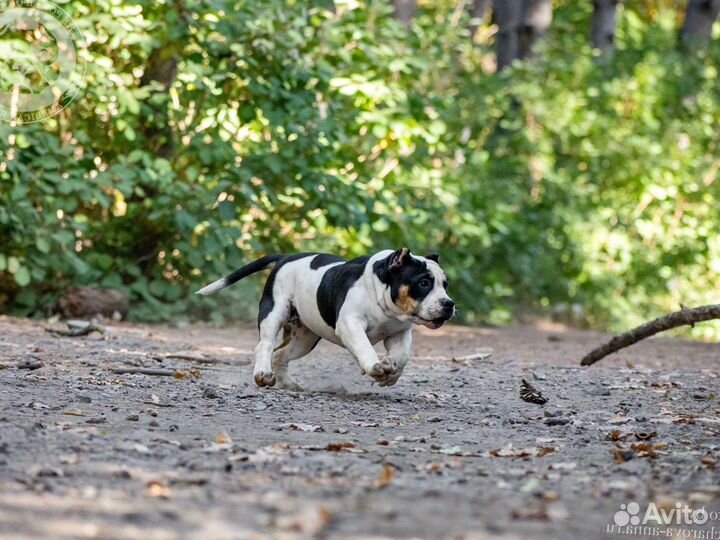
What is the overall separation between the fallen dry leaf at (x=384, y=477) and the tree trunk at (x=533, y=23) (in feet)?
56.7

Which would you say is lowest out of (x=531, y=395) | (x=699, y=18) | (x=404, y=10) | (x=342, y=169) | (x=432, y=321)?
(x=531, y=395)

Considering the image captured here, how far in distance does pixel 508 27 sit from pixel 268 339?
15.2 metres

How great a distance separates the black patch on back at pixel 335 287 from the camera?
6984mm

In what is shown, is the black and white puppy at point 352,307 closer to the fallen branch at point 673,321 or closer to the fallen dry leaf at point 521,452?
the fallen dry leaf at point 521,452

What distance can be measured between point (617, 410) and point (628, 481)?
225 centimetres

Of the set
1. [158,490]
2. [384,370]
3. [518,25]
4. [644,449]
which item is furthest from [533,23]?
[158,490]

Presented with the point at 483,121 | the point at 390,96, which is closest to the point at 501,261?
the point at 483,121

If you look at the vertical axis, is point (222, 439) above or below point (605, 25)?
below

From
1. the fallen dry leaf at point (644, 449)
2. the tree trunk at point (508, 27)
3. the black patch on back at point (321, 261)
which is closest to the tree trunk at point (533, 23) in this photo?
the tree trunk at point (508, 27)

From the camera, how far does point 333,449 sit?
199 inches

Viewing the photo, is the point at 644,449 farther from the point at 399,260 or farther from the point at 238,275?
the point at 238,275

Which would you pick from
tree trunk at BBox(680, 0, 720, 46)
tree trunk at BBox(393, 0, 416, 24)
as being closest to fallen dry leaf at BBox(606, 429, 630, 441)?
tree trunk at BBox(393, 0, 416, 24)

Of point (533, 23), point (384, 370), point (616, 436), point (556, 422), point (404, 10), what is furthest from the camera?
point (533, 23)

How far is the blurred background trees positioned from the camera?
36.6ft
